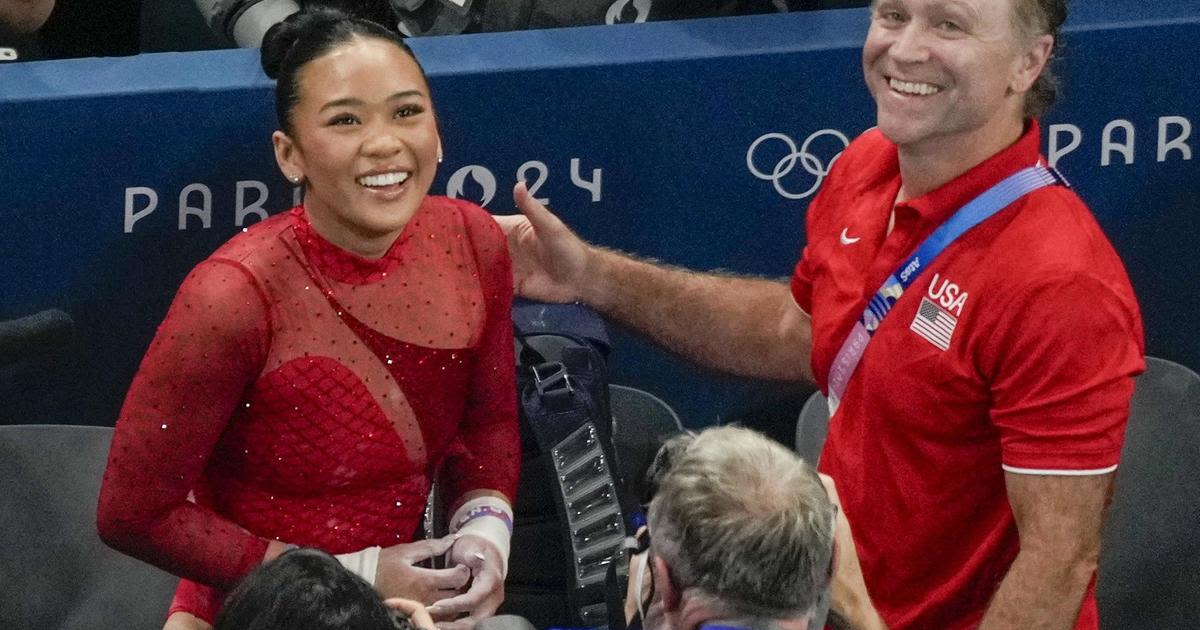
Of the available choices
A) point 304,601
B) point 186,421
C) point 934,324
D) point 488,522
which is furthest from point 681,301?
point 304,601

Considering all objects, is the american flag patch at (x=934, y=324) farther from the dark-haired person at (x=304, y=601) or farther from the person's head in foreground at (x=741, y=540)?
the dark-haired person at (x=304, y=601)

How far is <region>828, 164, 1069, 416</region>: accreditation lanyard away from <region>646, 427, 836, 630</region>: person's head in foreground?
2.23 ft

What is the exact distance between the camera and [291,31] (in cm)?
293

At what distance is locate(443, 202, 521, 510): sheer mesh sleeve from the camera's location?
3.05m

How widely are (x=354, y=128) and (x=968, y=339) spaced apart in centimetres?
103

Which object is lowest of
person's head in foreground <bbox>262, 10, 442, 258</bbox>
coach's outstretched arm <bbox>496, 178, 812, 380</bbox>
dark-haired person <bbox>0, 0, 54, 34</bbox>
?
A: coach's outstretched arm <bbox>496, 178, 812, 380</bbox>

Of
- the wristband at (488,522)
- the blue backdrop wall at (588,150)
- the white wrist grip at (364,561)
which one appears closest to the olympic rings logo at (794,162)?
the blue backdrop wall at (588,150)

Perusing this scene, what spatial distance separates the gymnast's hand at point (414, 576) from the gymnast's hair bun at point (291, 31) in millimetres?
816

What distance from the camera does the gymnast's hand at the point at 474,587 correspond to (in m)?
2.88

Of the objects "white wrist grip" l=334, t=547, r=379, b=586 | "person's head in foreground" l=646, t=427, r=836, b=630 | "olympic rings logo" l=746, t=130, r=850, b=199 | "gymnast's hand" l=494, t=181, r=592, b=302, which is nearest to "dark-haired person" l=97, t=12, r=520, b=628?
"white wrist grip" l=334, t=547, r=379, b=586

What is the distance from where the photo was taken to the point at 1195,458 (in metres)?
3.78

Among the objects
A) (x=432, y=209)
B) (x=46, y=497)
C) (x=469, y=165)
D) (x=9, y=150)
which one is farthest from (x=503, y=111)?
(x=46, y=497)

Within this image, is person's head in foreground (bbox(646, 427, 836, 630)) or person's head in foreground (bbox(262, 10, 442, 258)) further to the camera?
person's head in foreground (bbox(262, 10, 442, 258))

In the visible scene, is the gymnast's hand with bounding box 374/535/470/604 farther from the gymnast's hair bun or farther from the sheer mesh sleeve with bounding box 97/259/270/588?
the gymnast's hair bun
